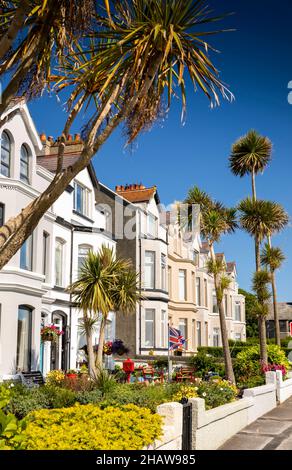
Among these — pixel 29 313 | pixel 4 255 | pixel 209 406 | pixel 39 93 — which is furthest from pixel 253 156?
pixel 4 255

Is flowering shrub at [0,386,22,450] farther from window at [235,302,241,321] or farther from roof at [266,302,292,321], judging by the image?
roof at [266,302,292,321]

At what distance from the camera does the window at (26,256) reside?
2111 centimetres

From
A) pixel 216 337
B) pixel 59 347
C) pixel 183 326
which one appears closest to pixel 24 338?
pixel 59 347

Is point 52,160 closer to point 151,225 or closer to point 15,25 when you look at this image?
point 151,225

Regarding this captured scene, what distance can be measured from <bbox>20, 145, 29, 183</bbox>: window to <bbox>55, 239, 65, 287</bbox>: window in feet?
15.8

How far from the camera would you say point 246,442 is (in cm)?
1220

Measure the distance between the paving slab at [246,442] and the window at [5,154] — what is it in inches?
497

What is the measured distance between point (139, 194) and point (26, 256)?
18885 mm

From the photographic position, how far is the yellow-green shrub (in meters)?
Result: 6.89

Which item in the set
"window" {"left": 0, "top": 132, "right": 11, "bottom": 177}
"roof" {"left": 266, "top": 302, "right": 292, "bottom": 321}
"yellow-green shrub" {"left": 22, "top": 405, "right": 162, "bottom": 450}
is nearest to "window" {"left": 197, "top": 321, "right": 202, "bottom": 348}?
"window" {"left": 0, "top": 132, "right": 11, "bottom": 177}

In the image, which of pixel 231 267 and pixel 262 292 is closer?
pixel 262 292

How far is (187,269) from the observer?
42.4 m
